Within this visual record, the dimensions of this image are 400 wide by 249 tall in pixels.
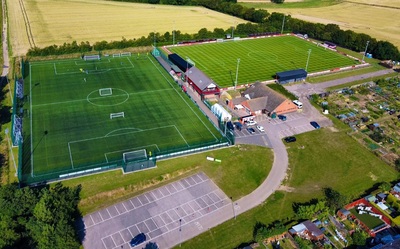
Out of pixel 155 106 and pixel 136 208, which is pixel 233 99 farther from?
pixel 136 208

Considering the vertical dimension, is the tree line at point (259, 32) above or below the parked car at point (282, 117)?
above

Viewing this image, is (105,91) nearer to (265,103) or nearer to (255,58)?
(265,103)

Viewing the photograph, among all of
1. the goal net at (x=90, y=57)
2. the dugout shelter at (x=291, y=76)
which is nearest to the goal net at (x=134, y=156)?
the dugout shelter at (x=291, y=76)

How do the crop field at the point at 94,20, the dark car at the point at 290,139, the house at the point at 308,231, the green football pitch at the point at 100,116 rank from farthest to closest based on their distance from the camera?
the crop field at the point at 94,20, the dark car at the point at 290,139, the green football pitch at the point at 100,116, the house at the point at 308,231

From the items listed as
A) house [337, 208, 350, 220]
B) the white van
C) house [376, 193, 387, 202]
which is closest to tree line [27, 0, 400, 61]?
the white van

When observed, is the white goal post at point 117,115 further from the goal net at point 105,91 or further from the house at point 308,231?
the house at point 308,231

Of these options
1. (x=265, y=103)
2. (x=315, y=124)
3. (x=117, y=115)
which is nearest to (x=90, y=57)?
(x=117, y=115)
